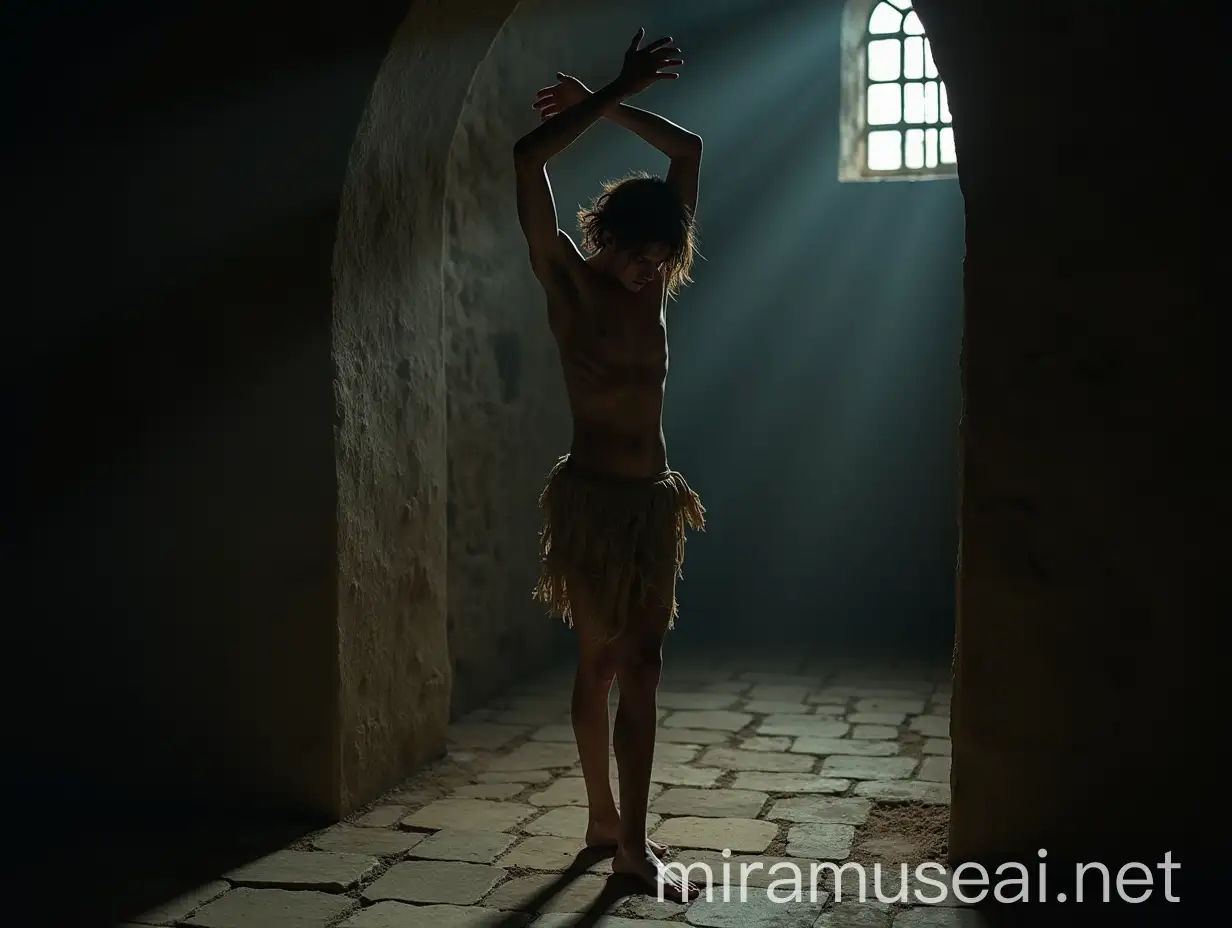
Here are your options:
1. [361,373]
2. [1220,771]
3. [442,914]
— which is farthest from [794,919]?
[361,373]

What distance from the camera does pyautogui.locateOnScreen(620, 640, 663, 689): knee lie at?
11.0ft

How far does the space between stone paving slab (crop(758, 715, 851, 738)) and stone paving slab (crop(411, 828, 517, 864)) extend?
156cm

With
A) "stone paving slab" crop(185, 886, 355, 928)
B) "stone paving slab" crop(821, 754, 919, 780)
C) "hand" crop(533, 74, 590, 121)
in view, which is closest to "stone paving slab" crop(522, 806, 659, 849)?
"stone paving slab" crop(185, 886, 355, 928)

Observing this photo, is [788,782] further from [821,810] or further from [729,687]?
[729,687]

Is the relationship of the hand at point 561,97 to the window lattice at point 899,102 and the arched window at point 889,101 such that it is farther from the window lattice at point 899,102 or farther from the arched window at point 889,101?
the window lattice at point 899,102

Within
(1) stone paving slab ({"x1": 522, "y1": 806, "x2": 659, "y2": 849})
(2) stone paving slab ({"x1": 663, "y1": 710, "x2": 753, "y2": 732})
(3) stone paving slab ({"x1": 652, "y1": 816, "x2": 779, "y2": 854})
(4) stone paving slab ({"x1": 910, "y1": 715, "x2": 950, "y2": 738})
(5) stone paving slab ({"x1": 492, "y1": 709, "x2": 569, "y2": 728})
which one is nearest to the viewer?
(3) stone paving slab ({"x1": 652, "y1": 816, "x2": 779, "y2": 854})

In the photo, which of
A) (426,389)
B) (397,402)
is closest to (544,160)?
(397,402)

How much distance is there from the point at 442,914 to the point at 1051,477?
186cm

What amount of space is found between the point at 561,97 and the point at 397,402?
1251 mm

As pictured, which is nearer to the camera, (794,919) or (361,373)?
(794,919)

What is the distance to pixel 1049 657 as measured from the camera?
3.38m

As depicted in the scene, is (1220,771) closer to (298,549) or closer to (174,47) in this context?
(298,549)

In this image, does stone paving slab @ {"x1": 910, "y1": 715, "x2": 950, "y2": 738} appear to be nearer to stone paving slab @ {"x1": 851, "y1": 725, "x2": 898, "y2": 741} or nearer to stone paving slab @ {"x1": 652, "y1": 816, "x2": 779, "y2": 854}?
stone paving slab @ {"x1": 851, "y1": 725, "x2": 898, "y2": 741}

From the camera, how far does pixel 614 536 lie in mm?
3330
